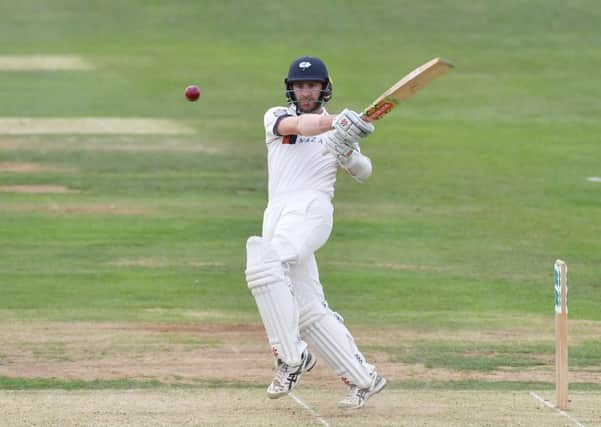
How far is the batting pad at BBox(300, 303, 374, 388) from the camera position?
29.2ft

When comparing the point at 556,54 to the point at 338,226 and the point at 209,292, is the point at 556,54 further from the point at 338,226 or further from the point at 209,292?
the point at 209,292

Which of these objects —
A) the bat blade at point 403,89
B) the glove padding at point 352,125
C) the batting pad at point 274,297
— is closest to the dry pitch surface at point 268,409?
the batting pad at point 274,297

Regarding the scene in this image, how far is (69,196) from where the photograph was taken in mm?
21203

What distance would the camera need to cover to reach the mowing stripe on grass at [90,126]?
27.7 m

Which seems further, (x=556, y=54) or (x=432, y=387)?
(x=556, y=54)

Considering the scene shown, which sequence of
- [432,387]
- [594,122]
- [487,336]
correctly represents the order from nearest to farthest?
1. [432,387]
2. [487,336]
3. [594,122]

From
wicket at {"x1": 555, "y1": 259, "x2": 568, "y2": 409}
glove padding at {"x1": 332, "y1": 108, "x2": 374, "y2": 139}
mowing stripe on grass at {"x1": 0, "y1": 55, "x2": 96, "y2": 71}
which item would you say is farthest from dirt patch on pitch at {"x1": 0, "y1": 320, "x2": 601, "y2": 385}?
mowing stripe on grass at {"x1": 0, "y1": 55, "x2": 96, "y2": 71}

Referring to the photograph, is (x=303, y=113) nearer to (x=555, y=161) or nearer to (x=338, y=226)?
(x=338, y=226)

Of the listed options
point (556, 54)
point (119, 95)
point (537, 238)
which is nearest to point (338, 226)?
point (537, 238)

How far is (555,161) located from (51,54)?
19.6m

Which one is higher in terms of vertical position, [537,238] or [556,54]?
[556,54]

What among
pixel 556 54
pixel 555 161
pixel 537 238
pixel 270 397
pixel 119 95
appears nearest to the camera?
pixel 270 397

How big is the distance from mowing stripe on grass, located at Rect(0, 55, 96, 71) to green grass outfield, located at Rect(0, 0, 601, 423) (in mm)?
601

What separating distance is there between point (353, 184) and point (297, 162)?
13243 millimetres
